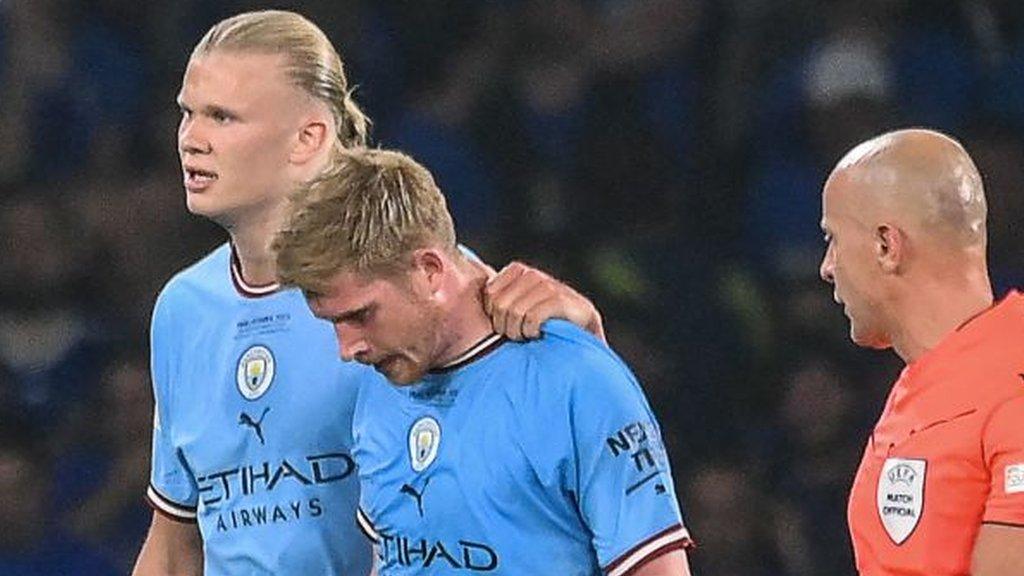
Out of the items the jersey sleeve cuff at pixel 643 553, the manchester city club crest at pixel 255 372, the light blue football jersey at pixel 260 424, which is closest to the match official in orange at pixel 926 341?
the jersey sleeve cuff at pixel 643 553

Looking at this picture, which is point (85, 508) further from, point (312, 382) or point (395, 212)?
point (395, 212)

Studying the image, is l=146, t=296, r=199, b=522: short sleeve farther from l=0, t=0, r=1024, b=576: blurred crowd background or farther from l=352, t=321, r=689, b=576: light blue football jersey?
l=0, t=0, r=1024, b=576: blurred crowd background

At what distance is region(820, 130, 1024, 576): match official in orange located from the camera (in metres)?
2.16

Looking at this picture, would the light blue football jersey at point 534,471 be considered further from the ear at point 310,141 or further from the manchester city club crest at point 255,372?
the ear at point 310,141

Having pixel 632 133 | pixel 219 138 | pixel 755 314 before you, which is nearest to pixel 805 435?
pixel 755 314

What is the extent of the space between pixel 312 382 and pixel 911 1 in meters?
2.49

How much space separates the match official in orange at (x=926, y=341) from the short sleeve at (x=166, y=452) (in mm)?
864

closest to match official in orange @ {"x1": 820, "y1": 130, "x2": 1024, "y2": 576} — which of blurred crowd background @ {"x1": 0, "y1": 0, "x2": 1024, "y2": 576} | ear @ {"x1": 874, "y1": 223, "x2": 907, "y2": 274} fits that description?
ear @ {"x1": 874, "y1": 223, "x2": 907, "y2": 274}

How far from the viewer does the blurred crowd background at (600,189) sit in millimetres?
4328

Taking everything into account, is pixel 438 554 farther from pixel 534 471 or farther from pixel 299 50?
pixel 299 50

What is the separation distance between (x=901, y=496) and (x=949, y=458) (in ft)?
0.26

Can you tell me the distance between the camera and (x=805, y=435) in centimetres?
431

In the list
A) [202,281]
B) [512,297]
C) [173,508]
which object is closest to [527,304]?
[512,297]

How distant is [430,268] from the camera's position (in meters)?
2.26
